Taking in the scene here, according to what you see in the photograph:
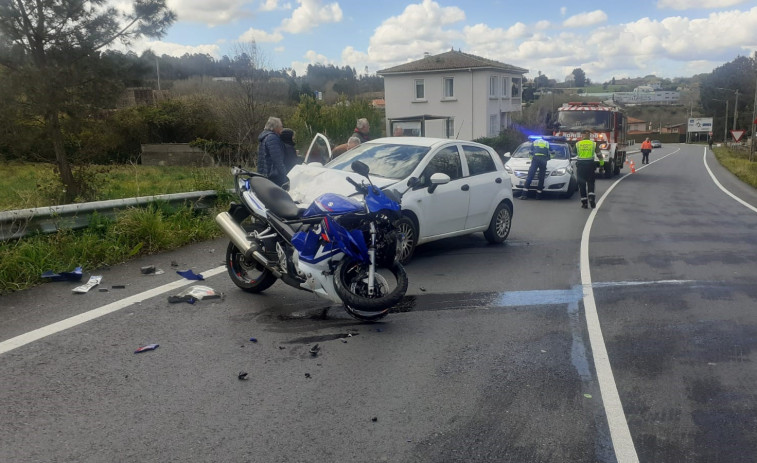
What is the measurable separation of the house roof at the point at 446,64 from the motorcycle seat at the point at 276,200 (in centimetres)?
4648

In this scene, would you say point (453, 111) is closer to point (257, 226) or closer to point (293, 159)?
point (293, 159)

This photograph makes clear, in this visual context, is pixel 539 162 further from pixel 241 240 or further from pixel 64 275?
pixel 64 275

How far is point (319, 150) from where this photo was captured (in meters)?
10.6

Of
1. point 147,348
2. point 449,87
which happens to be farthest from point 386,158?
point 449,87

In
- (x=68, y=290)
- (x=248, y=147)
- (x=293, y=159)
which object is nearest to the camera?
(x=68, y=290)

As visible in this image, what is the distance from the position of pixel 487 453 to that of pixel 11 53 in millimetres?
11340

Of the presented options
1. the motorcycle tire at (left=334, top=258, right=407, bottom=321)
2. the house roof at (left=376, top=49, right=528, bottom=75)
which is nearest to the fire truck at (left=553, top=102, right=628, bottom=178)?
the motorcycle tire at (left=334, top=258, right=407, bottom=321)

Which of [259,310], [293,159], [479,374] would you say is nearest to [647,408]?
[479,374]

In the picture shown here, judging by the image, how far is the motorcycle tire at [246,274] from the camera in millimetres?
6945

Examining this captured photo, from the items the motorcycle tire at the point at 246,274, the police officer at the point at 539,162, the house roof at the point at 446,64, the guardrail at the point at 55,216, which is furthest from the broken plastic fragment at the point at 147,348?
the house roof at the point at 446,64

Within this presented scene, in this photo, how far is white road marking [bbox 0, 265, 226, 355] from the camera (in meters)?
5.27

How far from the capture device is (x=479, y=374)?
4973 mm

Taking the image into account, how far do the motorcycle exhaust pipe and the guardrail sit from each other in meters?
2.30

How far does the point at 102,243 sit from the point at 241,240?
7.90 feet
